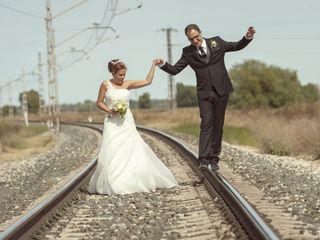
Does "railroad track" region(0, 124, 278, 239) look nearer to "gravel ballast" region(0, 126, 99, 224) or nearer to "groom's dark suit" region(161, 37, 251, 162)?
"gravel ballast" region(0, 126, 99, 224)

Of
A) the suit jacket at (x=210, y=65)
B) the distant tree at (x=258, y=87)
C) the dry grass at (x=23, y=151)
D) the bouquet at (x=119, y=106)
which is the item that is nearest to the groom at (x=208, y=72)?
the suit jacket at (x=210, y=65)

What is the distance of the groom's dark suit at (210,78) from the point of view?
9.53 meters

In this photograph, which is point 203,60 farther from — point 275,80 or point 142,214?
point 275,80

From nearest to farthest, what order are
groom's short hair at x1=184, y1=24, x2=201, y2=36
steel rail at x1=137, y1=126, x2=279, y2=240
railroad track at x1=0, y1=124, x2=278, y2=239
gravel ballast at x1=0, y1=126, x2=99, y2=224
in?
steel rail at x1=137, y1=126, x2=279, y2=240 < railroad track at x1=0, y1=124, x2=278, y2=239 < gravel ballast at x1=0, y1=126, x2=99, y2=224 < groom's short hair at x1=184, y1=24, x2=201, y2=36

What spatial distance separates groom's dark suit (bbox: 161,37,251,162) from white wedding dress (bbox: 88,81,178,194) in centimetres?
111

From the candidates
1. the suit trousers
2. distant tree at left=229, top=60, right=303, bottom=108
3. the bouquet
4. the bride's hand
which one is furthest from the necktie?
distant tree at left=229, top=60, right=303, bottom=108

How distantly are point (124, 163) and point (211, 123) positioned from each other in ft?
6.07

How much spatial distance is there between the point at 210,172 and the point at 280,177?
1.32m

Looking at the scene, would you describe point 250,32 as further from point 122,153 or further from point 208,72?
point 122,153

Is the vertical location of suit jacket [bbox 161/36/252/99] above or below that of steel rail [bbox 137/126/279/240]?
above

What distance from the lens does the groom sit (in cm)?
943

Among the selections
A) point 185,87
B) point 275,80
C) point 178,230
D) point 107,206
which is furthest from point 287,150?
point 185,87

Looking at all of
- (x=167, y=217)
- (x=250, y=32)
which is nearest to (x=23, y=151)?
(x=250, y=32)

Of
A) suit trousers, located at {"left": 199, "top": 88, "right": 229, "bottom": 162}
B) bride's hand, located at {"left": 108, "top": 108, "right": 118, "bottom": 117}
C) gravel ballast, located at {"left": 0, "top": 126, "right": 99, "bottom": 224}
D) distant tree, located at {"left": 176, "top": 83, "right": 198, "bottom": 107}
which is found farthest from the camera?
distant tree, located at {"left": 176, "top": 83, "right": 198, "bottom": 107}
